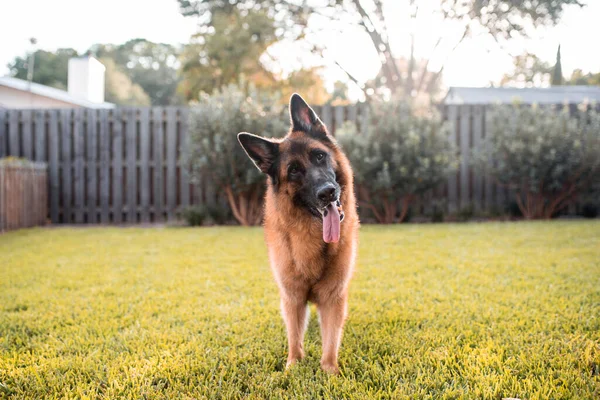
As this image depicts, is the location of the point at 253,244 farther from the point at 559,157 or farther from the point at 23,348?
the point at 559,157

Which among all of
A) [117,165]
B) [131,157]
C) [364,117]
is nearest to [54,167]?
[117,165]

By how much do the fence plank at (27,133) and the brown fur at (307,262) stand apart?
1062 centimetres

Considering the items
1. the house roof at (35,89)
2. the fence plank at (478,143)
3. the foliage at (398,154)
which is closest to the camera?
the foliage at (398,154)

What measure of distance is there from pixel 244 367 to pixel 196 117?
7.89 metres

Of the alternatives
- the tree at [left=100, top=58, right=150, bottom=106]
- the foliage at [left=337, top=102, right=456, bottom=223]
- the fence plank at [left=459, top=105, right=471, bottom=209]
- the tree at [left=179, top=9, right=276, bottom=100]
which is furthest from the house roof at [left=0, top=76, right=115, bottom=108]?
the tree at [left=100, top=58, right=150, bottom=106]

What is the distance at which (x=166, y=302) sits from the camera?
3.89 m

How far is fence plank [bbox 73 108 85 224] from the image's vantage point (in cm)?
1096

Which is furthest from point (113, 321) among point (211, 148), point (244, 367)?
point (211, 148)

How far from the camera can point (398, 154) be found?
9.19m

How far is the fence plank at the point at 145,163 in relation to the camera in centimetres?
1086

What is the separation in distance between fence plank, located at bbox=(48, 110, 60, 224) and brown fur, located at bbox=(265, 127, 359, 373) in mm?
10073

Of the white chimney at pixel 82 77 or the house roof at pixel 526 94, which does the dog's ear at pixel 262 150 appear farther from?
the white chimney at pixel 82 77

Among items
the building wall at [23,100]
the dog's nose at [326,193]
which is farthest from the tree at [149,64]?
the dog's nose at [326,193]

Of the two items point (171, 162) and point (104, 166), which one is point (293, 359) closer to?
point (171, 162)
